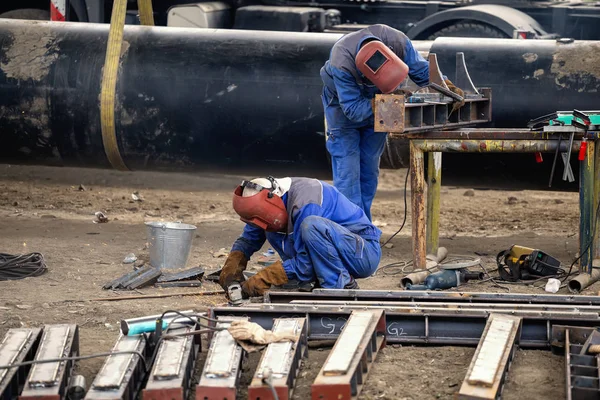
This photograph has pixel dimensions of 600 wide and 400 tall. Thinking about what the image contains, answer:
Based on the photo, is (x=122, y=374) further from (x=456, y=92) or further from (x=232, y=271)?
(x=456, y=92)

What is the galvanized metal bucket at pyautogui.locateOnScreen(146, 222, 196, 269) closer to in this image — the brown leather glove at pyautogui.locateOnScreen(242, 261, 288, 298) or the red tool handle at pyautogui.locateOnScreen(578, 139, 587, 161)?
the brown leather glove at pyautogui.locateOnScreen(242, 261, 288, 298)

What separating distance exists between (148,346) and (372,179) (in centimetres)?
280

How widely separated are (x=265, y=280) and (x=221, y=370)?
5.03ft

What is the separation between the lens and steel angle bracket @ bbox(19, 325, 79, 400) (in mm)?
4145

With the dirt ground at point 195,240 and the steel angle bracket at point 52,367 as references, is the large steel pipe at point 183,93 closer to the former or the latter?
the dirt ground at point 195,240

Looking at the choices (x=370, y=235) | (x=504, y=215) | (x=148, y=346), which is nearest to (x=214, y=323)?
(x=148, y=346)

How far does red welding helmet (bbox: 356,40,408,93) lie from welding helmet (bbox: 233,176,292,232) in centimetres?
112

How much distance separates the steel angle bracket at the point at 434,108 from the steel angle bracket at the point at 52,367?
2478mm

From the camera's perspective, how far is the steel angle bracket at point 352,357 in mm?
4117

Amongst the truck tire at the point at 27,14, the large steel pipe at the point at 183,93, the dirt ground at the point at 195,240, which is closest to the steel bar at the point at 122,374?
the dirt ground at the point at 195,240

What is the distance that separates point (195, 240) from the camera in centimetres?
787

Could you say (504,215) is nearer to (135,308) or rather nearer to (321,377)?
(135,308)

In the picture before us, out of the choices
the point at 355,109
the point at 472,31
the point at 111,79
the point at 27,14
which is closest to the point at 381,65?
the point at 355,109

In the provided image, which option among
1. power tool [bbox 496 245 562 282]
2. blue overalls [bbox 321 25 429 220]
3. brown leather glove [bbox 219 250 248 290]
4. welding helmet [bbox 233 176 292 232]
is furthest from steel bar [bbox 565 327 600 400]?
blue overalls [bbox 321 25 429 220]
